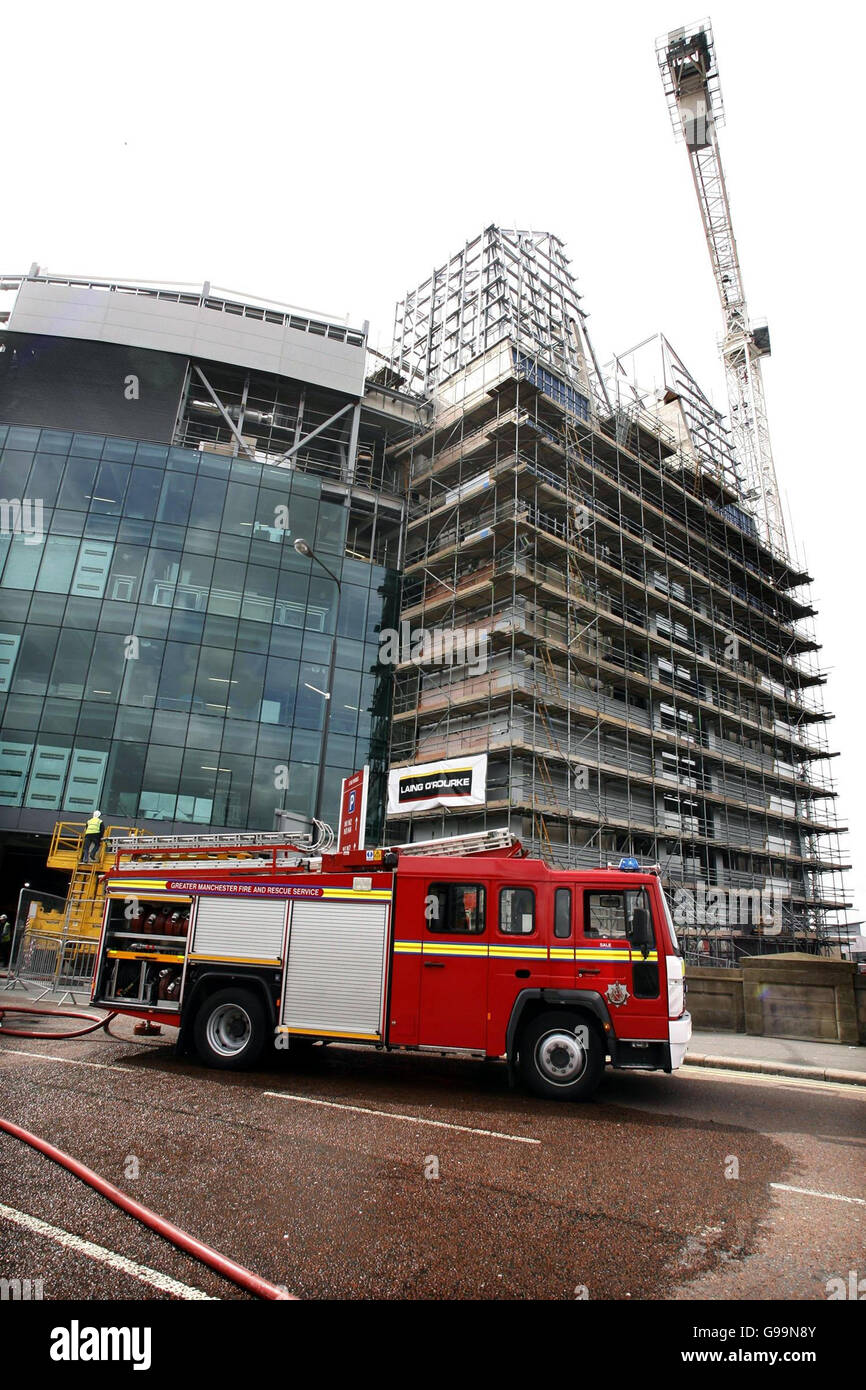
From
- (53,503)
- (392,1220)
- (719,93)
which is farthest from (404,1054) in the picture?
(719,93)

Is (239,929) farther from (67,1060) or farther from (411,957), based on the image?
(67,1060)

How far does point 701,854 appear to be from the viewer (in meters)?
32.6

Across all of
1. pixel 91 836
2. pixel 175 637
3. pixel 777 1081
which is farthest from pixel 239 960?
pixel 175 637

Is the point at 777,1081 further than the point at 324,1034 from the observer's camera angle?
Yes

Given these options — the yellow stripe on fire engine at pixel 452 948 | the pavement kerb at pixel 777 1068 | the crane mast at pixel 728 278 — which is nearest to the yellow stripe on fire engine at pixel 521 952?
the yellow stripe on fire engine at pixel 452 948

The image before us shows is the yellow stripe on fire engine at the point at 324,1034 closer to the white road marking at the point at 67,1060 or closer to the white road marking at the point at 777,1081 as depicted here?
the white road marking at the point at 67,1060

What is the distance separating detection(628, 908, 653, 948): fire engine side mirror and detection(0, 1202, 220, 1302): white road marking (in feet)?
20.1

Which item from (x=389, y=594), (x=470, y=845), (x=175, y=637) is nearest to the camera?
(x=470, y=845)

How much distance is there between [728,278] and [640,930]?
62.4m

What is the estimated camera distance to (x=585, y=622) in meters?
30.0

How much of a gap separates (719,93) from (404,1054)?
203 feet

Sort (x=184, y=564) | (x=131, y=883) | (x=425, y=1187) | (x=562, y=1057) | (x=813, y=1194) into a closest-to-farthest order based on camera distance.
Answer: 1. (x=425, y=1187)
2. (x=813, y=1194)
3. (x=562, y=1057)
4. (x=131, y=883)
5. (x=184, y=564)

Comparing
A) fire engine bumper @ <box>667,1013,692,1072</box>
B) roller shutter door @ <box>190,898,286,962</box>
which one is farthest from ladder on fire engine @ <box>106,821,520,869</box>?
fire engine bumper @ <box>667,1013,692,1072</box>
